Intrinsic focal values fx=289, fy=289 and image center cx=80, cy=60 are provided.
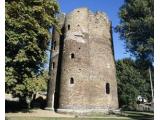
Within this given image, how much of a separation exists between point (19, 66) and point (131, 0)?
1520 centimetres

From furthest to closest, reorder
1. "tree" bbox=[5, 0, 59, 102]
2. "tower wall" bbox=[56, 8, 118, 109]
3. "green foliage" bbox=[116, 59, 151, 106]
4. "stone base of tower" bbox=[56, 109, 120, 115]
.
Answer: "green foliage" bbox=[116, 59, 151, 106] → "tower wall" bbox=[56, 8, 118, 109] → "stone base of tower" bbox=[56, 109, 120, 115] → "tree" bbox=[5, 0, 59, 102]

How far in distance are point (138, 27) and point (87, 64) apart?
7078 millimetres

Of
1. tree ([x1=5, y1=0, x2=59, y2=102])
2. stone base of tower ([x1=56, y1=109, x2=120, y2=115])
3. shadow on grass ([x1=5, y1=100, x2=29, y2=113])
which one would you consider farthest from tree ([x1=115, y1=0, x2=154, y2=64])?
shadow on grass ([x1=5, y1=100, x2=29, y2=113])

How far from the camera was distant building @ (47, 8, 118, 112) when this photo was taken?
32.1 meters

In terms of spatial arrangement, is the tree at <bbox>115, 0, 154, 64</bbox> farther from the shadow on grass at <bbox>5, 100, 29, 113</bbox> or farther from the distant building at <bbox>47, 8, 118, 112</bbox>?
the shadow on grass at <bbox>5, 100, 29, 113</bbox>

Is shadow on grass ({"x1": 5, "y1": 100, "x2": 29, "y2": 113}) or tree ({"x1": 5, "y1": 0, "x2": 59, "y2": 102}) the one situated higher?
tree ({"x1": 5, "y1": 0, "x2": 59, "y2": 102})

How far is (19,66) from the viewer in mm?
24484

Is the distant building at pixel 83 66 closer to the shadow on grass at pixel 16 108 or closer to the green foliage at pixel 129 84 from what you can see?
the shadow on grass at pixel 16 108

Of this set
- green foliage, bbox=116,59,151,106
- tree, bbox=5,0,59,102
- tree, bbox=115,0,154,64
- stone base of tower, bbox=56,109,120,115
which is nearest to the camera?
tree, bbox=5,0,59,102

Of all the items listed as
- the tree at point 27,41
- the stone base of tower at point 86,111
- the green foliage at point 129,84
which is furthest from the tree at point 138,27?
the green foliage at point 129,84

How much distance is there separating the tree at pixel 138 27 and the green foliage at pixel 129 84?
492 inches

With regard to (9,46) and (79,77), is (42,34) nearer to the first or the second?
(9,46)

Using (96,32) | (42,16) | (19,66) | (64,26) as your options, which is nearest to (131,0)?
(96,32)

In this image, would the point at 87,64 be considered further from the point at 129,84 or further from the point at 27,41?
the point at 129,84
